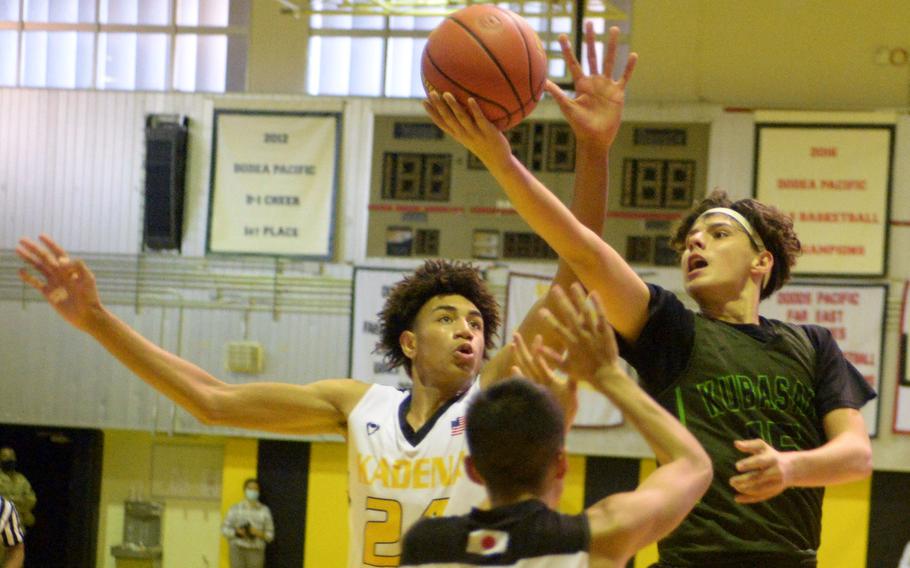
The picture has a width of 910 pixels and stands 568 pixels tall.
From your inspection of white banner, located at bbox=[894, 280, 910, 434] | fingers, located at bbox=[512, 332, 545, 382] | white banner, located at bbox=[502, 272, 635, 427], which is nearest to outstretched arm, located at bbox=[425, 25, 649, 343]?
fingers, located at bbox=[512, 332, 545, 382]

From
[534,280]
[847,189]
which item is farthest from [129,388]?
[847,189]

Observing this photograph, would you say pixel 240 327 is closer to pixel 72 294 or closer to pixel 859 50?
pixel 859 50

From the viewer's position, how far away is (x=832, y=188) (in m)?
11.2

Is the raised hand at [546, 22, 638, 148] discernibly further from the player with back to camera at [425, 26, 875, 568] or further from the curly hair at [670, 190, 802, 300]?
the curly hair at [670, 190, 802, 300]

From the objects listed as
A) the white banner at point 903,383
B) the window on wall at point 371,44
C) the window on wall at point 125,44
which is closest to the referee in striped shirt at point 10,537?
the window on wall at point 371,44

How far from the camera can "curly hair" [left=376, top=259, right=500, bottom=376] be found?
4.32 m

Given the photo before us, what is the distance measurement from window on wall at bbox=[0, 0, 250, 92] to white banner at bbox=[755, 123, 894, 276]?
5765 millimetres

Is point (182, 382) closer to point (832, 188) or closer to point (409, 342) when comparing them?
point (409, 342)

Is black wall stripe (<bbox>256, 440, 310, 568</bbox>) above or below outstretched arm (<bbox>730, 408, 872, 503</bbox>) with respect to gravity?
below

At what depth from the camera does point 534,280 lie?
452 inches

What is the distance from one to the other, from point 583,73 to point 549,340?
81 cm

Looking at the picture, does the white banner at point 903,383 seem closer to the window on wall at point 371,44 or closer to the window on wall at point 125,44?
the window on wall at point 371,44

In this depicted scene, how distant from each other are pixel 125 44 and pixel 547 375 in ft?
36.9

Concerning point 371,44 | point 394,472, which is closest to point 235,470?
point 371,44
